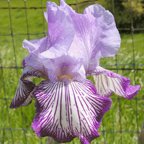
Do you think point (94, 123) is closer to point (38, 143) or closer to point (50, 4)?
point (50, 4)

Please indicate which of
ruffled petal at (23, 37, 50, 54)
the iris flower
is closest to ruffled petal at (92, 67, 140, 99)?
the iris flower

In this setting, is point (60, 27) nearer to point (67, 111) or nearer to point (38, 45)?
point (38, 45)

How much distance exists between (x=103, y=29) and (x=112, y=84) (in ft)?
0.36

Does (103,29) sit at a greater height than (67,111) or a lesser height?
greater

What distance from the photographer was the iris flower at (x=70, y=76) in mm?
838

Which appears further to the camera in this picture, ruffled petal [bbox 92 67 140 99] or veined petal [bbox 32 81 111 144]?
ruffled petal [bbox 92 67 140 99]

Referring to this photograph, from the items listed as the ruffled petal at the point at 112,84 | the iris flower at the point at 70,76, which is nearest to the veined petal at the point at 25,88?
the iris flower at the point at 70,76

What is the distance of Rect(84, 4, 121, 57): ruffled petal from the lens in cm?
92

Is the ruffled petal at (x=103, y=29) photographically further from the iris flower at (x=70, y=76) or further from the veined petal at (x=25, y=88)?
the veined petal at (x=25, y=88)

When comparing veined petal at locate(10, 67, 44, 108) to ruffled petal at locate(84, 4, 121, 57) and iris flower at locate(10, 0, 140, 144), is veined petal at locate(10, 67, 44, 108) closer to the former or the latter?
iris flower at locate(10, 0, 140, 144)

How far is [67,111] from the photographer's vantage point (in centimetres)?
85

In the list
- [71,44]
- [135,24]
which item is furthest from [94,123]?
[135,24]

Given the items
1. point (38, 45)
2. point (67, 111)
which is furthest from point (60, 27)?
point (67, 111)

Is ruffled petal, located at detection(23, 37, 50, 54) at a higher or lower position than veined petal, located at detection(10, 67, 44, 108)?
higher
